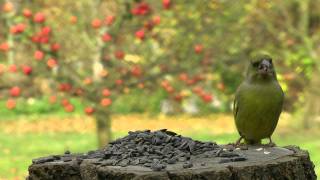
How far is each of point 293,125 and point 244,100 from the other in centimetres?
1599

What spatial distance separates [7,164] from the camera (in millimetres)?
15602

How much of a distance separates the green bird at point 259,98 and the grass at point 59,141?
790cm

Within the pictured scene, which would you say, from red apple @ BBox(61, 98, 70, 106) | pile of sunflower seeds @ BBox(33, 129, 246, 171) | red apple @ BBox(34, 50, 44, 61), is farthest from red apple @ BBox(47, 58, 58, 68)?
pile of sunflower seeds @ BBox(33, 129, 246, 171)

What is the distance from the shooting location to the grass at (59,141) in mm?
15589

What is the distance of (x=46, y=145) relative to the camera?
18.6 meters

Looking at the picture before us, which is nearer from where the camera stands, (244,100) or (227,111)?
(244,100)

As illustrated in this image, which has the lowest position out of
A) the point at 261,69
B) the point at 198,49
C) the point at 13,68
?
the point at 261,69

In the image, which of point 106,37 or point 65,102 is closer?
point 65,102

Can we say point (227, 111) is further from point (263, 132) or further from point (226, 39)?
point (263, 132)

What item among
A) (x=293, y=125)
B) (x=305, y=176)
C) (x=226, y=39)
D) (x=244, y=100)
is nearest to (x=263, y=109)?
(x=244, y=100)

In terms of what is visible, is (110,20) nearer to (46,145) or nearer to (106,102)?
(106,102)

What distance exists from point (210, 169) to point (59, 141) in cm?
1500

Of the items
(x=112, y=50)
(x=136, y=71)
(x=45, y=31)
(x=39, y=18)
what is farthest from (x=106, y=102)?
(x=112, y=50)

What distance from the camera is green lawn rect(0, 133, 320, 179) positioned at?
50.0 ft
